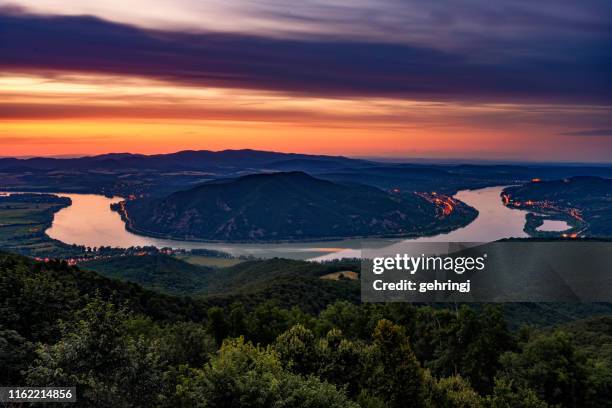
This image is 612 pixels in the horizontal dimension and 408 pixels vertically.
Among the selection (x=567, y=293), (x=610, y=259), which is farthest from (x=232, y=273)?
(x=610, y=259)

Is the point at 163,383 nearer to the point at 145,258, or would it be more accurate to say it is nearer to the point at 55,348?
the point at 55,348

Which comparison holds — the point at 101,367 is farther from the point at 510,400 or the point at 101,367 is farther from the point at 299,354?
the point at 510,400

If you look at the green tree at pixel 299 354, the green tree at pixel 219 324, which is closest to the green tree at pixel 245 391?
the green tree at pixel 299 354

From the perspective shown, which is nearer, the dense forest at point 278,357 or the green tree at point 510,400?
the dense forest at point 278,357

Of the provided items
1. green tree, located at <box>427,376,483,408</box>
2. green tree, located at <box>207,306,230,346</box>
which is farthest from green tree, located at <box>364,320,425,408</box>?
green tree, located at <box>207,306,230,346</box>

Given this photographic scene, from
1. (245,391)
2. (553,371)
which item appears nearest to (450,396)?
(553,371)

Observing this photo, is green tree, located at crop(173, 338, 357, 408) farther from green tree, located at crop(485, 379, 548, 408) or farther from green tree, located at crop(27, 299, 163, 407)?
green tree, located at crop(485, 379, 548, 408)

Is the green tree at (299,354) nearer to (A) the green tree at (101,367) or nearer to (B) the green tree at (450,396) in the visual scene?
(B) the green tree at (450,396)

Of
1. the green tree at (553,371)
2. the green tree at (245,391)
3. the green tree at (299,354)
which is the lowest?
the green tree at (553,371)

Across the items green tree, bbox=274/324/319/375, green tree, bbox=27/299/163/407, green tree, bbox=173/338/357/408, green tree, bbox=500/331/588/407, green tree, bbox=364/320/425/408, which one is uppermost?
green tree, bbox=27/299/163/407

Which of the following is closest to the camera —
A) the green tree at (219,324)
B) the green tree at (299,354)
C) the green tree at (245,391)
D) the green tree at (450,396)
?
the green tree at (245,391)
